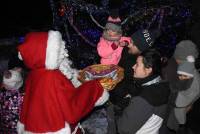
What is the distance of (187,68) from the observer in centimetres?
369

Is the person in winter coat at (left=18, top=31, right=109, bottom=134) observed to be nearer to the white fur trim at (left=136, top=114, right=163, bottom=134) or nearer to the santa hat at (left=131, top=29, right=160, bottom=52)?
the white fur trim at (left=136, top=114, right=163, bottom=134)

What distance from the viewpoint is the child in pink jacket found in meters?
4.44

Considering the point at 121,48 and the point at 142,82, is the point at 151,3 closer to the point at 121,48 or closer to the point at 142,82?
the point at 121,48

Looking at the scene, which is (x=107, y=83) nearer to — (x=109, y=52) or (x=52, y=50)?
(x=52, y=50)

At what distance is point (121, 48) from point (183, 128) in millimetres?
1433

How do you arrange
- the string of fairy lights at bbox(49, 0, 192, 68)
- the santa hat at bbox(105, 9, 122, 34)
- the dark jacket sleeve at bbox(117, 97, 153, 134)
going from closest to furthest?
1. the dark jacket sleeve at bbox(117, 97, 153, 134)
2. the santa hat at bbox(105, 9, 122, 34)
3. the string of fairy lights at bbox(49, 0, 192, 68)

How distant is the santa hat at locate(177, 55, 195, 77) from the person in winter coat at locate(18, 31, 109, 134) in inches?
48.5

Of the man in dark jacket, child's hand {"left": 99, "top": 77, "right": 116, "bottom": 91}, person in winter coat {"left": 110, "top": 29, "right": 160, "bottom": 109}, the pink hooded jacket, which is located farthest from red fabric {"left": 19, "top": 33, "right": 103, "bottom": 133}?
the pink hooded jacket

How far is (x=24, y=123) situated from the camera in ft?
10.7

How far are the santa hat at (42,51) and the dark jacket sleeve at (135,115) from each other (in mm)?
819

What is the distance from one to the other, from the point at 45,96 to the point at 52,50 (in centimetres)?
45

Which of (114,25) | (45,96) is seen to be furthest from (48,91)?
(114,25)

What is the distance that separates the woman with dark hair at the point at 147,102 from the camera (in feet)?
9.74

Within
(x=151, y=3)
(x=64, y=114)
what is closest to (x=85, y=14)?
(x=151, y=3)
